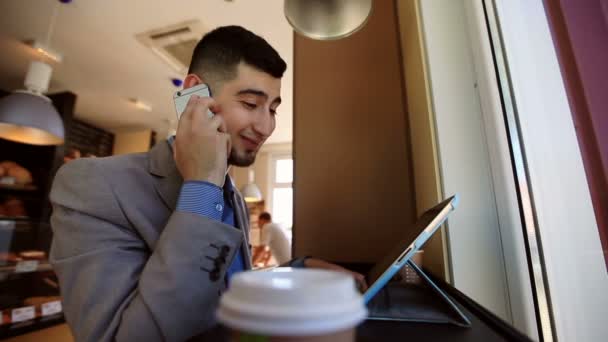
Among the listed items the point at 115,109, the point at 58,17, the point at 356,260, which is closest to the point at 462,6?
the point at 356,260

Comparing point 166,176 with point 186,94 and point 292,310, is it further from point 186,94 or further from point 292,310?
point 292,310

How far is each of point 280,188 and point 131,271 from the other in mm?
5215

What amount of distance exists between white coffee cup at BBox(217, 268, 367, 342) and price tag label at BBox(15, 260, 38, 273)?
196 cm

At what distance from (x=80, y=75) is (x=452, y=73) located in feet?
11.3

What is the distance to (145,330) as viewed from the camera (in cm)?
37

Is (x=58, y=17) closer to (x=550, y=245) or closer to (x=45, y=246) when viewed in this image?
(x=45, y=246)

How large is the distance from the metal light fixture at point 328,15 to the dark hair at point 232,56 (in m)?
0.13

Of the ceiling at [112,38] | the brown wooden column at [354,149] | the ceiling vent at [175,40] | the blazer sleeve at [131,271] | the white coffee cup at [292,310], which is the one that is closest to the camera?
the white coffee cup at [292,310]

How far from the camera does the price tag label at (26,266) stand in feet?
4.67

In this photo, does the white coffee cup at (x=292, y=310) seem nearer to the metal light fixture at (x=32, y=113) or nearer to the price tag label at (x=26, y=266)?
the price tag label at (x=26, y=266)

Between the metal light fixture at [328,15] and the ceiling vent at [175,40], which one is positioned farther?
the ceiling vent at [175,40]

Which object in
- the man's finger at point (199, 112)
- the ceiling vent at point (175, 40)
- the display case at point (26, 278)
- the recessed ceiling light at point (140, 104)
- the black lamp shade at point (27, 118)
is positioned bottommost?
the display case at point (26, 278)


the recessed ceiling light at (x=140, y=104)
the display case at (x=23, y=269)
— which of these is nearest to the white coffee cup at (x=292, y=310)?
the display case at (x=23, y=269)

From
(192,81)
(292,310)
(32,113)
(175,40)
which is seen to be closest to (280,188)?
(175,40)
